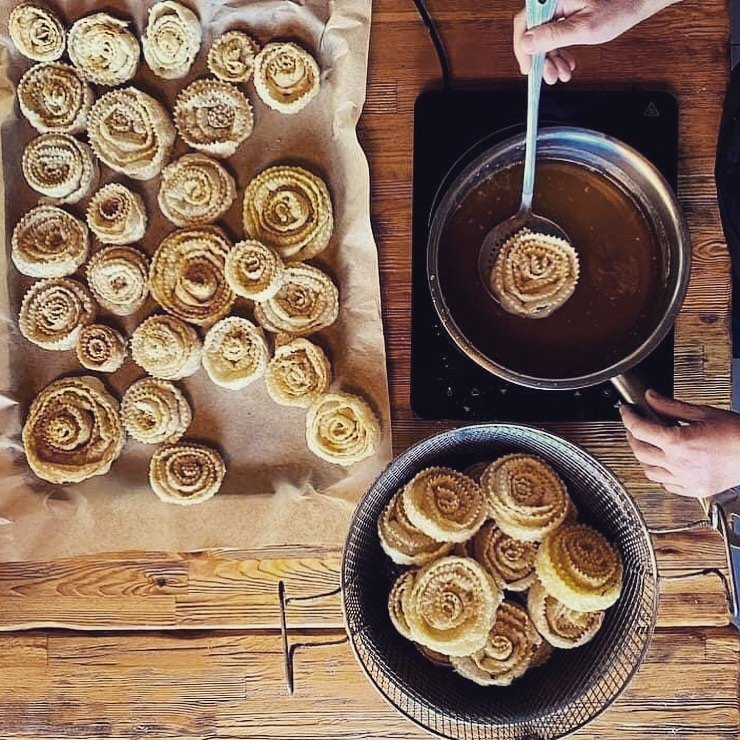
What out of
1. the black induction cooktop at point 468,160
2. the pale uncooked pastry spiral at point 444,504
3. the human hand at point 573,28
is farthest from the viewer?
the black induction cooktop at point 468,160

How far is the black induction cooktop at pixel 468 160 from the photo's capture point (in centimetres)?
143

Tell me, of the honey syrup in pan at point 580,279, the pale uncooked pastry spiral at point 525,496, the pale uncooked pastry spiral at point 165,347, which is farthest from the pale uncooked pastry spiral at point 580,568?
the pale uncooked pastry spiral at point 165,347

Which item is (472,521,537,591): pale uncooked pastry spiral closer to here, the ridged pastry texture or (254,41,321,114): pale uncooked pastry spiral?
(254,41,321,114): pale uncooked pastry spiral

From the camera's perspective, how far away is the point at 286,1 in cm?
152

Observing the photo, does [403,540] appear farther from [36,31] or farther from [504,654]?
[36,31]

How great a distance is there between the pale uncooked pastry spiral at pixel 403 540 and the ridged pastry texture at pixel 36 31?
106 cm

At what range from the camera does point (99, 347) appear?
1.51m

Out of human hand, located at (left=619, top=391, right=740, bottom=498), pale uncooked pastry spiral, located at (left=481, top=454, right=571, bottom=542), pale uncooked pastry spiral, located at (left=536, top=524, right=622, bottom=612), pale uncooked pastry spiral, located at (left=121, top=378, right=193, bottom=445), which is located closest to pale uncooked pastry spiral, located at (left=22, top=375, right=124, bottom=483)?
pale uncooked pastry spiral, located at (left=121, top=378, right=193, bottom=445)

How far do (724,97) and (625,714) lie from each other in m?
1.15

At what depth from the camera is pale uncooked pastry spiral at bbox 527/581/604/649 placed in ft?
4.24

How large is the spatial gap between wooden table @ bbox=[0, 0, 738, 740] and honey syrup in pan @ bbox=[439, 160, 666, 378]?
0.15 m

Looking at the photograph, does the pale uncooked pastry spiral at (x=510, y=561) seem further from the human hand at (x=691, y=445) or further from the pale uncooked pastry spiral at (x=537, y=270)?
the pale uncooked pastry spiral at (x=537, y=270)

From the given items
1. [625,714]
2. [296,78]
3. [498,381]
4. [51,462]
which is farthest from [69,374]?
[625,714]

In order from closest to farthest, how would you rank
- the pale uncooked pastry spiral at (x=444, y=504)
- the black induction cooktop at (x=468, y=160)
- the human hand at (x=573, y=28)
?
the human hand at (x=573, y=28) < the pale uncooked pastry spiral at (x=444, y=504) < the black induction cooktop at (x=468, y=160)
